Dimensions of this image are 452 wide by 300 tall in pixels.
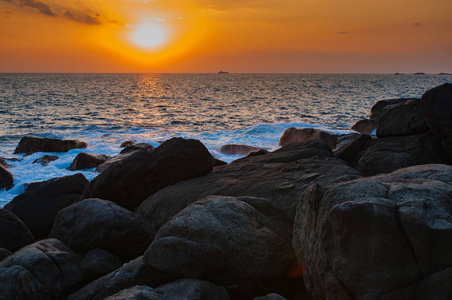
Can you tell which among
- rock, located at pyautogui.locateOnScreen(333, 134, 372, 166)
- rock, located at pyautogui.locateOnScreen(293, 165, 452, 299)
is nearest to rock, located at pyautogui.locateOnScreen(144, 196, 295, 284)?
rock, located at pyautogui.locateOnScreen(293, 165, 452, 299)

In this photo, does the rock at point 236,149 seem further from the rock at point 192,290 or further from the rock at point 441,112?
the rock at point 192,290

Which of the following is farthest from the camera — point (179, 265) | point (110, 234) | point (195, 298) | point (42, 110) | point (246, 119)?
point (42, 110)

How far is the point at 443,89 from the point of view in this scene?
9.73 m

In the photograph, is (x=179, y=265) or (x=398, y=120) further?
(x=398, y=120)

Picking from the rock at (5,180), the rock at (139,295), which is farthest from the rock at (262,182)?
the rock at (5,180)

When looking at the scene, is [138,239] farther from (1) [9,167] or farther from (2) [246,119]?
(2) [246,119]

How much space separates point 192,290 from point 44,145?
63.2 feet

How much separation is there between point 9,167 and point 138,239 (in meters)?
13.3

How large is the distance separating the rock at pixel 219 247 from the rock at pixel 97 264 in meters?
1.34

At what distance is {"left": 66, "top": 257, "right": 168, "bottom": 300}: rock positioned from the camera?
16.7 ft

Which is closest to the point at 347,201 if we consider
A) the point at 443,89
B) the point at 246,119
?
the point at 443,89

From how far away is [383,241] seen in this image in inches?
147

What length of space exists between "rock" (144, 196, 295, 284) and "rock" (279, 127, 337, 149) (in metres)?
12.8

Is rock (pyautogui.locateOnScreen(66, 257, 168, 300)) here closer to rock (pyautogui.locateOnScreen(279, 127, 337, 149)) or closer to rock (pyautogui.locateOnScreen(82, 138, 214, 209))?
rock (pyautogui.locateOnScreen(82, 138, 214, 209))
